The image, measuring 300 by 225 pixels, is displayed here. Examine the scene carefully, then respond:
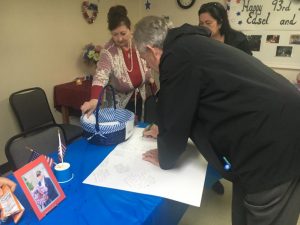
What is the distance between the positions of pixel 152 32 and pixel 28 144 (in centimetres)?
89

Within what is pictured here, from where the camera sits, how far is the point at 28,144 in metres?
1.43

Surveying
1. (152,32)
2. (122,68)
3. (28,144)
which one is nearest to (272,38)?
(122,68)

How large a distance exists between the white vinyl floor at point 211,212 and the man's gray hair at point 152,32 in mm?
1371

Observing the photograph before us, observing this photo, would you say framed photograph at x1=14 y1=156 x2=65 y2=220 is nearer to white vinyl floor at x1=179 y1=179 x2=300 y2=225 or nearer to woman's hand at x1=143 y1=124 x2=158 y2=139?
woman's hand at x1=143 y1=124 x2=158 y2=139

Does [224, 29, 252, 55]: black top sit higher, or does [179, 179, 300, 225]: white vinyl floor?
[224, 29, 252, 55]: black top

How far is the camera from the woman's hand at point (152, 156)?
3.92 ft

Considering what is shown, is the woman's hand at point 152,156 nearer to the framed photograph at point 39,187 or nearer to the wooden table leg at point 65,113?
the framed photograph at point 39,187

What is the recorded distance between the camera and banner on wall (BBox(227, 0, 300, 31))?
9.48ft

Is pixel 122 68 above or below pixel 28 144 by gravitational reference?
above

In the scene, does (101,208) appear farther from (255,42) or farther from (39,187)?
(255,42)

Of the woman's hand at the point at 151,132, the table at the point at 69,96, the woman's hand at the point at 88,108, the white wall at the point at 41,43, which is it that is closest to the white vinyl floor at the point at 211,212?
the woman's hand at the point at 151,132

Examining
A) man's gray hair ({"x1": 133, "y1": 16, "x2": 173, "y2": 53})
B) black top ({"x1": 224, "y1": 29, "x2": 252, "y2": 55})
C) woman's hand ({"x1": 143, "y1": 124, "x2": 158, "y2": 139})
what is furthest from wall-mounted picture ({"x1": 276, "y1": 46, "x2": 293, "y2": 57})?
man's gray hair ({"x1": 133, "y1": 16, "x2": 173, "y2": 53})

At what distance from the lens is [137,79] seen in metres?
2.02

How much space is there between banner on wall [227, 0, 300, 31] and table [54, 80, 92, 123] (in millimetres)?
1929
